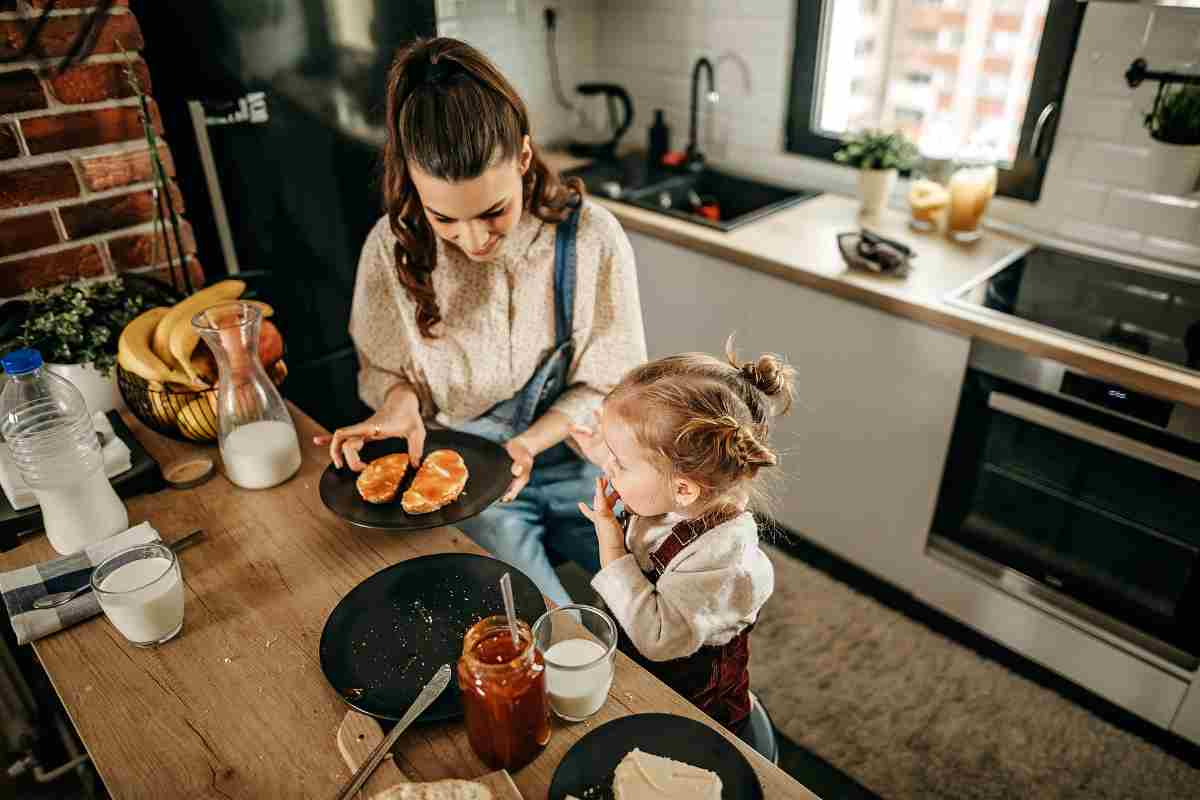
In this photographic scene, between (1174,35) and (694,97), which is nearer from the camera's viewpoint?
(1174,35)

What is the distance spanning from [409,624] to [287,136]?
58.3 inches

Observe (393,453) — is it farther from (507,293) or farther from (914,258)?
(914,258)

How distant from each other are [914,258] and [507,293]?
112 cm

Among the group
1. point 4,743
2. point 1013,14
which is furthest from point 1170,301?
point 4,743

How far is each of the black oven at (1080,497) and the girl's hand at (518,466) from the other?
1.06 m

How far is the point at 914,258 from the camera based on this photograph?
2.12 metres

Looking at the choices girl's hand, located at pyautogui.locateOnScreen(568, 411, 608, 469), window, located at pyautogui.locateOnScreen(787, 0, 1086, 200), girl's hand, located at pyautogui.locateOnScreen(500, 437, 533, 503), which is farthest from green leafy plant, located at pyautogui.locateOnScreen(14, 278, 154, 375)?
window, located at pyautogui.locateOnScreen(787, 0, 1086, 200)

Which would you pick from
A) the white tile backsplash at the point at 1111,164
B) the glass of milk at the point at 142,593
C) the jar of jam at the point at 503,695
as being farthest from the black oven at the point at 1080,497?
the glass of milk at the point at 142,593

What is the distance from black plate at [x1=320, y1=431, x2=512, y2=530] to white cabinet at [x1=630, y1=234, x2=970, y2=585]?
1051 millimetres

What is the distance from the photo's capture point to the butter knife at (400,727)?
0.87 meters

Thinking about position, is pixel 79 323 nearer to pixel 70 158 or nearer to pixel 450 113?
pixel 70 158

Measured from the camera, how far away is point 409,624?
41.9 inches

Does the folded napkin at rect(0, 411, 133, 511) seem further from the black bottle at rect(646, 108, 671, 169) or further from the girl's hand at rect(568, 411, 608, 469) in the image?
the black bottle at rect(646, 108, 671, 169)

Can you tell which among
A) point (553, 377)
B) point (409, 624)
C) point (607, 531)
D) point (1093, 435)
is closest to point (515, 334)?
point (553, 377)
